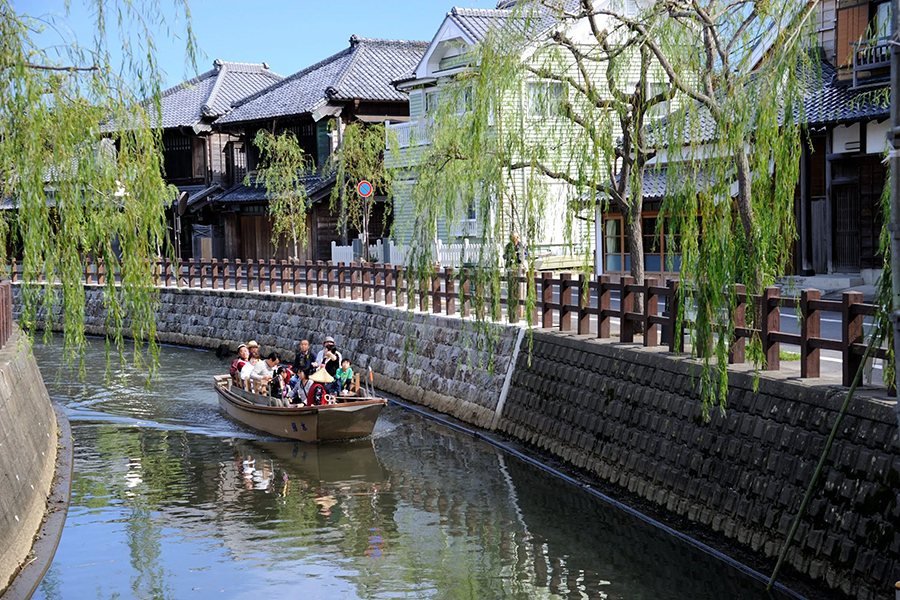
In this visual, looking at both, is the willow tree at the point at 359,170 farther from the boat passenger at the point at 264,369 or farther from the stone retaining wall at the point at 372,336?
the boat passenger at the point at 264,369

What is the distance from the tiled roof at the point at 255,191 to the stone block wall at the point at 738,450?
70.6ft

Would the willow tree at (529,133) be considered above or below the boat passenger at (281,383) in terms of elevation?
above

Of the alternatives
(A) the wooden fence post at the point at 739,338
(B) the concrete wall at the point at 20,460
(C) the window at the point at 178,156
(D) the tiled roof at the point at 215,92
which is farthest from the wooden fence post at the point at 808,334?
(C) the window at the point at 178,156

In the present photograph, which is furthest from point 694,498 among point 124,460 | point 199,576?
point 124,460

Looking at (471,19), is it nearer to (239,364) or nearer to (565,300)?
(239,364)

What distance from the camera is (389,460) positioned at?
650 inches

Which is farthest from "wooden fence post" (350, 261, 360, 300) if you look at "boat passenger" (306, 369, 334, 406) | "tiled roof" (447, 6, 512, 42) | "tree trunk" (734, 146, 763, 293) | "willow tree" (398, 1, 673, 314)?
"tree trunk" (734, 146, 763, 293)

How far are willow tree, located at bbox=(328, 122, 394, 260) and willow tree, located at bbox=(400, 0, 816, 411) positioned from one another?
17.2 metres

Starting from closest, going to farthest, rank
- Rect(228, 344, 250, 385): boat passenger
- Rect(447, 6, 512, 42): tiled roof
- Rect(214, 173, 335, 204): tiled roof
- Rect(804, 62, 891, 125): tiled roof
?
1. Rect(228, 344, 250, 385): boat passenger
2. Rect(804, 62, 891, 125): tiled roof
3. Rect(447, 6, 512, 42): tiled roof
4. Rect(214, 173, 335, 204): tiled roof

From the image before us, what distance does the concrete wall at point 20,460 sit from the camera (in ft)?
33.8

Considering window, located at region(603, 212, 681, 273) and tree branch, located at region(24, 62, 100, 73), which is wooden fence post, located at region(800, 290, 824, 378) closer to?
tree branch, located at region(24, 62, 100, 73)

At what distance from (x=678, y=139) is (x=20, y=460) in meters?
8.39

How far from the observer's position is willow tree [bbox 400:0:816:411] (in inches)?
392

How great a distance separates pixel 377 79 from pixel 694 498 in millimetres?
29912
